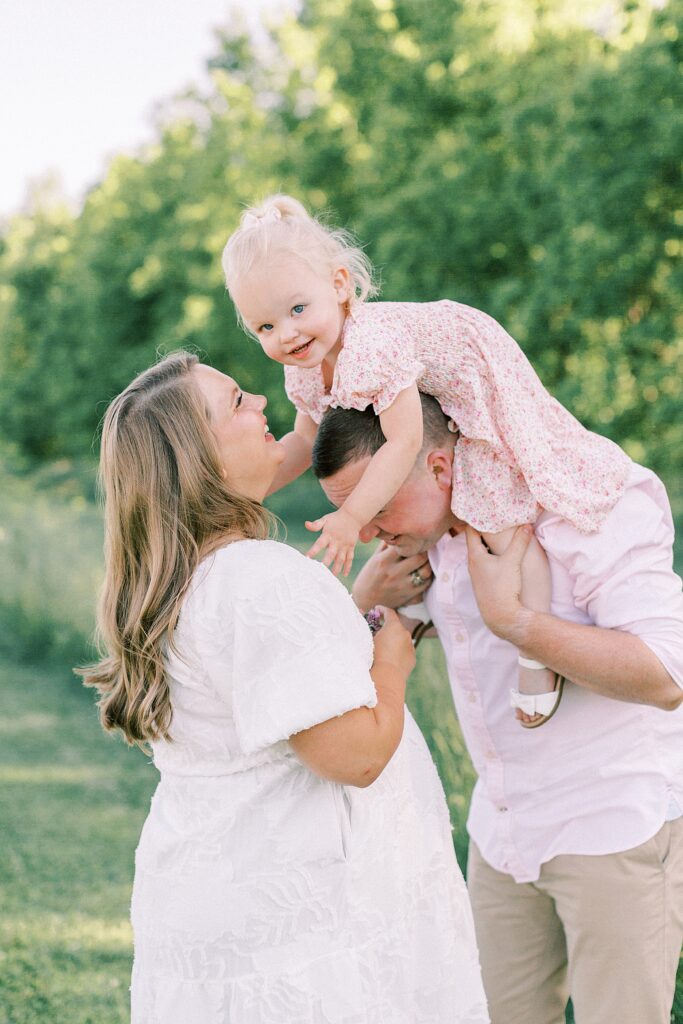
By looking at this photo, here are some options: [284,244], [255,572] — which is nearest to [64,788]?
[284,244]

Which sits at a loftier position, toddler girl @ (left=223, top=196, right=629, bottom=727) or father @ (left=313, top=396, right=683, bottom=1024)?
toddler girl @ (left=223, top=196, right=629, bottom=727)

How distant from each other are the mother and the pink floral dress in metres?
0.40

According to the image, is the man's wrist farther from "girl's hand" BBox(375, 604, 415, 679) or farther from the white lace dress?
the white lace dress

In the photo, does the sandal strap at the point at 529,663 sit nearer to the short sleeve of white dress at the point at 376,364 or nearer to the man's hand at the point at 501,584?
the man's hand at the point at 501,584

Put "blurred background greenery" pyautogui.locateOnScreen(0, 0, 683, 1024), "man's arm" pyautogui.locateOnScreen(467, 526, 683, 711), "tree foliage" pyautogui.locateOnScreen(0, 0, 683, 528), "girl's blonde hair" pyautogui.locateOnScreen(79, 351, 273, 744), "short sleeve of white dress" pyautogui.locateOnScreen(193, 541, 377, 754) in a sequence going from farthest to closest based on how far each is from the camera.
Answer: "tree foliage" pyautogui.locateOnScreen(0, 0, 683, 528) < "blurred background greenery" pyautogui.locateOnScreen(0, 0, 683, 1024) < "man's arm" pyautogui.locateOnScreen(467, 526, 683, 711) < "girl's blonde hair" pyautogui.locateOnScreen(79, 351, 273, 744) < "short sleeve of white dress" pyautogui.locateOnScreen(193, 541, 377, 754)

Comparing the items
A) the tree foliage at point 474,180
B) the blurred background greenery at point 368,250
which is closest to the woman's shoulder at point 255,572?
the blurred background greenery at point 368,250

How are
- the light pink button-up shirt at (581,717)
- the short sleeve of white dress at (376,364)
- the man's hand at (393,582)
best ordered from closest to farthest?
the light pink button-up shirt at (581,717) → the short sleeve of white dress at (376,364) → the man's hand at (393,582)

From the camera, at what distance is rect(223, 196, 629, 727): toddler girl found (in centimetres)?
246

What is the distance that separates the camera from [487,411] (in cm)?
253

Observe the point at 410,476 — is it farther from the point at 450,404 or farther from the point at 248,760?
the point at 248,760

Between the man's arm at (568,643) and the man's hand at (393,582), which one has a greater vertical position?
the man's arm at (568,643)

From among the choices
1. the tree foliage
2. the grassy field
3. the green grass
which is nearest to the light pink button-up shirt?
the grassy field

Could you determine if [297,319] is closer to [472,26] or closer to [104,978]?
[104,978]

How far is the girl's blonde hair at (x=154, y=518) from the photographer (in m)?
2.16
